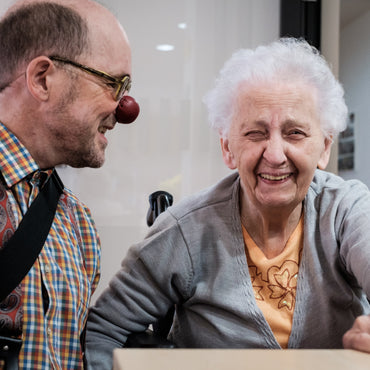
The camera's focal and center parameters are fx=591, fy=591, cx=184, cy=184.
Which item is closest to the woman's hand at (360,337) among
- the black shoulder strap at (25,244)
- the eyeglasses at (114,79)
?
the black shoulder strap at (25,244)

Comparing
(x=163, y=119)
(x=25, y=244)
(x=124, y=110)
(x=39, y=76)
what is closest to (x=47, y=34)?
(x=39, y=76)

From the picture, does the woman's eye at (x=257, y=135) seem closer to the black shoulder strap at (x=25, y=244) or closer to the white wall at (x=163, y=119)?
the black shoulder strap at (x=25, y=244)

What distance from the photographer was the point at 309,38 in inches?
126

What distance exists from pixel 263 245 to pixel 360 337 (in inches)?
20.5

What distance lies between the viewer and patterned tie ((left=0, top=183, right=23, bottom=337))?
1185 mm

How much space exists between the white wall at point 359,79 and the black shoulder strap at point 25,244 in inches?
113

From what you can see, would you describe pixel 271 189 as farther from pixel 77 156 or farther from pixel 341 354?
pixel 341 354

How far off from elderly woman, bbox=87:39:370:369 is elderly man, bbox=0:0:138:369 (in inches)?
7.6

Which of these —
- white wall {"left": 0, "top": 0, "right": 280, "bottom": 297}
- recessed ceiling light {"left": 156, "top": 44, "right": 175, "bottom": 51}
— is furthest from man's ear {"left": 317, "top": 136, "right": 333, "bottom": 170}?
recessed ceiling light {"left": 156, "top": 44, "right": 175, "bottom": 51}

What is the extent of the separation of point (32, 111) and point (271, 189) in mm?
603

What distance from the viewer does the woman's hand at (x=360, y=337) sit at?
102cm

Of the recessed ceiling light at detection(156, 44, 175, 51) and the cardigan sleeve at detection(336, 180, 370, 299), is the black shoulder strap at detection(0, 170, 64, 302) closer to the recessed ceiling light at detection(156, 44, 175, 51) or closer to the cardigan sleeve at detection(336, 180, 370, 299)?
the cardigan sleeve at detection(336, 180, 370, 299)

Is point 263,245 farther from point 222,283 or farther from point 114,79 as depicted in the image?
point 114,79

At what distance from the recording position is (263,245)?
155cm
